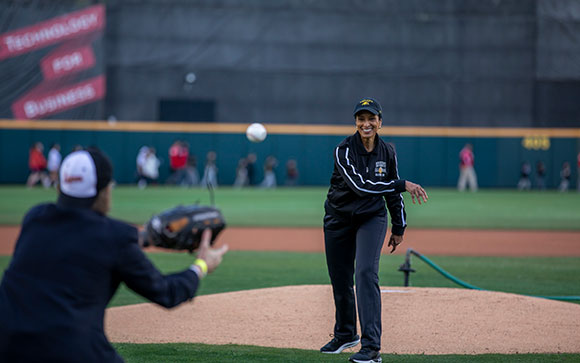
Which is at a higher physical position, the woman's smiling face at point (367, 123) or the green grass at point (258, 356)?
the woman's smiling face at point (367, 123)

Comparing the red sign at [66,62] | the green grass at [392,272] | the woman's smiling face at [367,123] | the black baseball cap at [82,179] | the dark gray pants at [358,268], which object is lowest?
the green grass at [392,272]

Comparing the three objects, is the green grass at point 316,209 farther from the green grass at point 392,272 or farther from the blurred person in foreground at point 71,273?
the blurred person in foreground at point 71,273

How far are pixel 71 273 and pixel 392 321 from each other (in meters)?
4.34

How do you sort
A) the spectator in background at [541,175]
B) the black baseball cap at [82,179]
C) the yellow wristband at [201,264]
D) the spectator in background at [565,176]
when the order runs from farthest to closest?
the spectator in background at [541,175]
the spectator in background at [565,176]
the yellow wristband at [201,264]
the black baseball cap at [82,179]

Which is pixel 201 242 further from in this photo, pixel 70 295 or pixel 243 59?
pixel 243 59

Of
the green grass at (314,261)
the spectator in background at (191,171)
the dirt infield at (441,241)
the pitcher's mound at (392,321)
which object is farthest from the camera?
the spectator in background at (191,171)

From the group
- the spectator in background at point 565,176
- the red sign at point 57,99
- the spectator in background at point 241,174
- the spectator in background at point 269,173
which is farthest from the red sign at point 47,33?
the spectator in background at point 565,176

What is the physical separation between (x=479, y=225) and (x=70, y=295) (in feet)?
53.0

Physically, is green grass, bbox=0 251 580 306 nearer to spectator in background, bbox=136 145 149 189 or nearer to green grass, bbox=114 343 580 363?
green grass, bbox=114 343 580 363

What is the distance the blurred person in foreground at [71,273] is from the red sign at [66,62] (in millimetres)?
31272

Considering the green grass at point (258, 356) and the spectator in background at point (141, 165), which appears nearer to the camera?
the green grass at point (258, 356)

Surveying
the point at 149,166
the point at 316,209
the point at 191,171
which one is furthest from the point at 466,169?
the point at 149,166

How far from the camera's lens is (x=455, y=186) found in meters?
35.8

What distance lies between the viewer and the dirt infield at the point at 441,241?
13203mm
